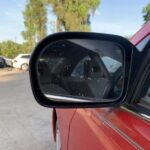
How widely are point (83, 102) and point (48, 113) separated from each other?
7353mm

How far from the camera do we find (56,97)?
2.15m

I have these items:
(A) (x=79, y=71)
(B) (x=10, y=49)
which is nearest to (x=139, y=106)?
(A) (x=79, y=71)

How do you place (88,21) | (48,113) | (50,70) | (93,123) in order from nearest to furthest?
(50,70), (93,123), (48,113), (88,21)

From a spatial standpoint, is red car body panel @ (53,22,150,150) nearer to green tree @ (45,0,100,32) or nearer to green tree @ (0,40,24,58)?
green tree @ (45,0,100,32)

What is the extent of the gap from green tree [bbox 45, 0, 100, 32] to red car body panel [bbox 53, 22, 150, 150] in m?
38.8

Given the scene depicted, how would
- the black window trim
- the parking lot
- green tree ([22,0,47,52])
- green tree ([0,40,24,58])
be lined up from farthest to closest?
green tree ([0,40,24,58]), green tree ([22,0,47,52]), the parking lot, the black window trim

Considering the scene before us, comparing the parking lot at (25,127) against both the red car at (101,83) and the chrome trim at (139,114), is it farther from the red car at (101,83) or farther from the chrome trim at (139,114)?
the chrome trim at (139,114)

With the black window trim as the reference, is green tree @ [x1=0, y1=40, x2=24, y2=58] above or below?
below

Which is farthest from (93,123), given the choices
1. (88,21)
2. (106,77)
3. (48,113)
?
(88,21)

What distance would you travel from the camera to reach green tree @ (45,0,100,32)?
139 ft

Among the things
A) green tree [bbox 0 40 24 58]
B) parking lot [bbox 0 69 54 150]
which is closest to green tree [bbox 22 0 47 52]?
green tree [bbox 0 40 24 58]

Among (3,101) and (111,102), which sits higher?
(111,102)

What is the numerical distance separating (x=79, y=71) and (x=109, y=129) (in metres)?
0.36

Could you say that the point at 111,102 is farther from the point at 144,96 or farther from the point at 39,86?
the point at 39,86
